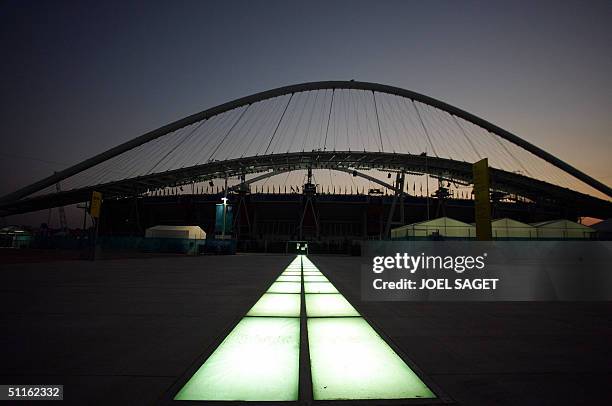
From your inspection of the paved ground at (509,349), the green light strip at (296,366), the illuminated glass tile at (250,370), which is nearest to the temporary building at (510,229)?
the paved ground at (509,349)

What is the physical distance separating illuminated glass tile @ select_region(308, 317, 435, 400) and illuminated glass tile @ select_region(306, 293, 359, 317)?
4.16ft

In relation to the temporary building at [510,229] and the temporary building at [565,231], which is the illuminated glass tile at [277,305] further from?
the temporary building at [510,229]

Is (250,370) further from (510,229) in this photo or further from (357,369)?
(510,229)

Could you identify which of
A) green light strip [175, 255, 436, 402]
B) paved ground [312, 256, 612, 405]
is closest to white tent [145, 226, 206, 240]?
paved ground [312, 256, 612, 405]

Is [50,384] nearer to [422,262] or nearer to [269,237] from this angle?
[422,262]

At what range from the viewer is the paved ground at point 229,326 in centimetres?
263

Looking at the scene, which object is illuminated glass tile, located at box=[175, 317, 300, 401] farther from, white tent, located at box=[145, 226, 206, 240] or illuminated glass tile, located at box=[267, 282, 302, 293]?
white tent, located at box=[145, 226, 206, 240]

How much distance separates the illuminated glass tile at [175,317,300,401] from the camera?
2561 millimetres

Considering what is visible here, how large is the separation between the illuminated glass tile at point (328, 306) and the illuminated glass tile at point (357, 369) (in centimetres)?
127

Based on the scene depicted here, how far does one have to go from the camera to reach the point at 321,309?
6.21 meters

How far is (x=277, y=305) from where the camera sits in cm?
656

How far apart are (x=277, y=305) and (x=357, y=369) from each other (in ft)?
12.1

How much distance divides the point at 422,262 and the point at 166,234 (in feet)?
150

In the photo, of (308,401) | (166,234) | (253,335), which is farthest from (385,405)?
(166,234)
